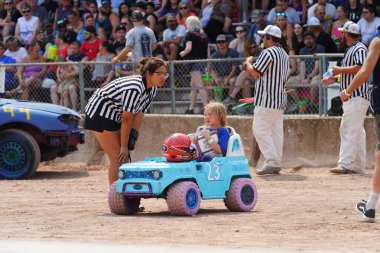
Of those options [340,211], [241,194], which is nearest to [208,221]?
[241,194]

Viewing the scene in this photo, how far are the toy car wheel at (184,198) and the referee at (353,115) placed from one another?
4852 mm

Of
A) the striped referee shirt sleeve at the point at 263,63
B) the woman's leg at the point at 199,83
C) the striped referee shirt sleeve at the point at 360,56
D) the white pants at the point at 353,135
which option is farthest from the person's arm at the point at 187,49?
the striped referee shirt sleeve at the point at 360,56

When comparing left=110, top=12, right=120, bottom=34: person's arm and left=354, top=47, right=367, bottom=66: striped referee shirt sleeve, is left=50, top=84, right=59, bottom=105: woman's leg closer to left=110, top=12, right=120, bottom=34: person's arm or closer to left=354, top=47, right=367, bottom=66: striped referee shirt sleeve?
left=110, top=12, right=120, bottom=34: person's arm

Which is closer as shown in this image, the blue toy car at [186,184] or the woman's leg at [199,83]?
the blue toy car at [186,184]

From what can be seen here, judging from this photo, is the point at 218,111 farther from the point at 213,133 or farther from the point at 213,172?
the point at 213,172

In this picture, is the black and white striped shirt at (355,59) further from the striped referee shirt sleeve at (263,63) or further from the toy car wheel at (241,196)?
the toy car wheel at (241,196)

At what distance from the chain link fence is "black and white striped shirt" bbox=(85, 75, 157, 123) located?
568cm

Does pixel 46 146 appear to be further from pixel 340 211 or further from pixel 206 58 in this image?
pixel 340 211

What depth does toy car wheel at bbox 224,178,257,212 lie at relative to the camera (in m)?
11.9

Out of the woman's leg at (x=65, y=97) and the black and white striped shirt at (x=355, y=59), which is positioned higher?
the black and white striped shirt at (x=355, y=59)

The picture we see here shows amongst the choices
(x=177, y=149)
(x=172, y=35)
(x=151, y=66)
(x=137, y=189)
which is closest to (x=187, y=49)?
(x=172, y=35)

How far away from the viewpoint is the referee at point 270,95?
16.5m

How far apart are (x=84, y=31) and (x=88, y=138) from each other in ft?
10.3

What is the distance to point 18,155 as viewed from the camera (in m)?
16.9
